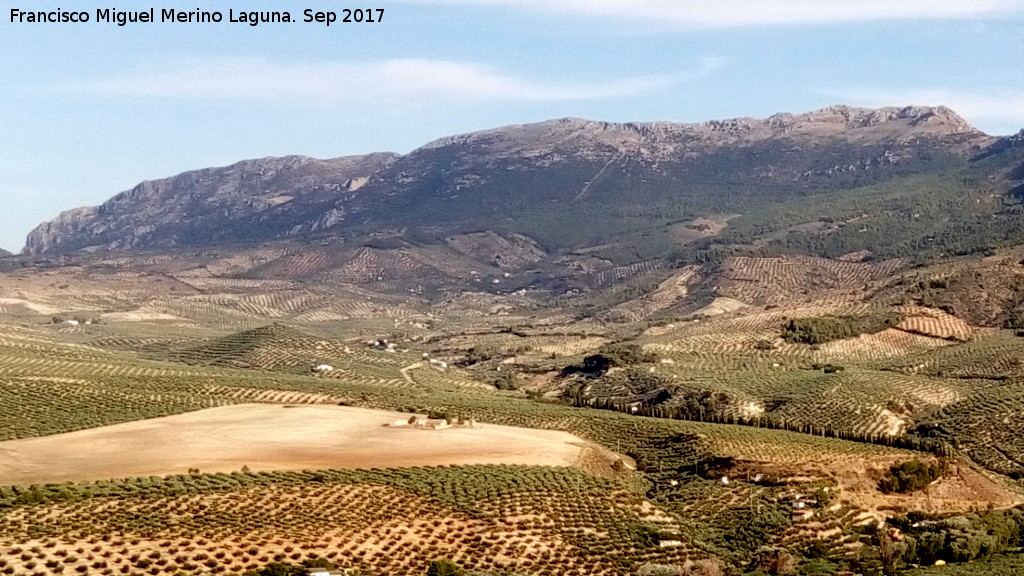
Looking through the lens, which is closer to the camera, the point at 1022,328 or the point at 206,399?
the point at 206,399

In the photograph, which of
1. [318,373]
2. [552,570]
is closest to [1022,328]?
[318,373]

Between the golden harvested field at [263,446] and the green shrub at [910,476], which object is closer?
the golden harvested field at [263,446]

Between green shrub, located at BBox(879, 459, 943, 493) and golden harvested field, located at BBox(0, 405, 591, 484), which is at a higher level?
golden harvested field, located at BBox(0, 405, 591, 484)

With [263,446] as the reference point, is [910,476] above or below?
below

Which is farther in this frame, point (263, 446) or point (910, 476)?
point (263, 446)

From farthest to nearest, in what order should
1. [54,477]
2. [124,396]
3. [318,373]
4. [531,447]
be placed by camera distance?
[318,373], [124,396], [531,447], [54,477]

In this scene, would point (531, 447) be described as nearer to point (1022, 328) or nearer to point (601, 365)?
point (601, 365)

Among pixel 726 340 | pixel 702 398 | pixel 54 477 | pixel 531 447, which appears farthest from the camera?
pixel 726 340
